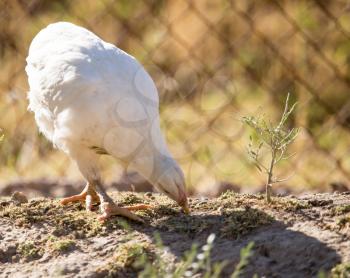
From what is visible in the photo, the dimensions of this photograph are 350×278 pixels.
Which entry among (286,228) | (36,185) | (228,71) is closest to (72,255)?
(286,228)

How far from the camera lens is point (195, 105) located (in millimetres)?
7172

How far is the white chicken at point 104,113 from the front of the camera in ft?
14.2

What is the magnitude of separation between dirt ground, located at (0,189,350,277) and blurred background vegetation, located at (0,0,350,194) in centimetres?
206

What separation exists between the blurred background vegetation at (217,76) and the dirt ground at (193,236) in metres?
2.06

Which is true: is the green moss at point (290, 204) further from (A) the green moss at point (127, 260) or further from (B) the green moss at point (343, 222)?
(A) the green moss at point (127, 260)

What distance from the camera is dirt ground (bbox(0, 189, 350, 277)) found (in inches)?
148

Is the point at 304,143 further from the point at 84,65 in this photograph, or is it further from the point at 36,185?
the point at 84,65

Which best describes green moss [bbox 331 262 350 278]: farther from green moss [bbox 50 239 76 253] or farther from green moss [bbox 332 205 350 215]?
green moss [bbox 50 239 76 253]

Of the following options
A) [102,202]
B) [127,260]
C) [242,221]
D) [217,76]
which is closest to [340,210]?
[242,221]

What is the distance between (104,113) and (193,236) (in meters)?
0.70

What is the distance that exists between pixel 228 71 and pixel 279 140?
2840 millimetres

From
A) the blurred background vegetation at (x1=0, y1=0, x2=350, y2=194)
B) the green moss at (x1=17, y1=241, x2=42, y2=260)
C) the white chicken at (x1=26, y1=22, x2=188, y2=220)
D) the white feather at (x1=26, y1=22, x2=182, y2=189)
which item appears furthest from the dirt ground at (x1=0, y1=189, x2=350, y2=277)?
the blurred background vegetation at (x1=0, y1=0, x2=350, y2=194)

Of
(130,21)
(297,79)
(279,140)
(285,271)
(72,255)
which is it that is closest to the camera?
(285,271)

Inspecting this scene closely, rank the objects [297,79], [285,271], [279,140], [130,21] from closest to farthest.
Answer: [285,271] → [279,140] → [297,79] → [130,21]
